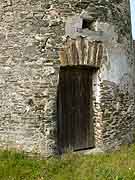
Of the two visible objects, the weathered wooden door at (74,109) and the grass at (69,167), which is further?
the weathered wooden door at (74,109)

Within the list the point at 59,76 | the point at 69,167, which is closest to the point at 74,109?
the point at 59,76

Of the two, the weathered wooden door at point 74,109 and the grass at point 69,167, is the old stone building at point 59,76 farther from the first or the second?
the grass at point 69,167

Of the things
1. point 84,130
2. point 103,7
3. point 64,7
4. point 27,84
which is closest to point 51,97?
point 27,84

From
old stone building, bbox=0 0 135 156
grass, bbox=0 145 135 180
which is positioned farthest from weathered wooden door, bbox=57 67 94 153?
grass, bbox=0 145 135 180

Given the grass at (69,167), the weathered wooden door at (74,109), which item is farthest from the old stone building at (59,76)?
the grass at (69,167)

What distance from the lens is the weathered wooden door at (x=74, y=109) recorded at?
7355mm

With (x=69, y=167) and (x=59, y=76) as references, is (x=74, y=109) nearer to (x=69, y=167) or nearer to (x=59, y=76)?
(x=59, y=76)

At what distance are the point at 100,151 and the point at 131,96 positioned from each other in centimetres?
162

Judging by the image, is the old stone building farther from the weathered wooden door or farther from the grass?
the grass

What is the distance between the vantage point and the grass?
585 centimetres

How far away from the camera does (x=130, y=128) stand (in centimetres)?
827

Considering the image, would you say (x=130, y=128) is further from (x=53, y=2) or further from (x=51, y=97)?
(x=53, y=2)

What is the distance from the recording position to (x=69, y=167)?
21.0 ft

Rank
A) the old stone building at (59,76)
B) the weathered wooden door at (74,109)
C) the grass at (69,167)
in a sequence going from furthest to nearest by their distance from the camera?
1. the weathered wooden door at (74,109)
2. the old stone building at (59,76)
3. the grass at (69,167)
